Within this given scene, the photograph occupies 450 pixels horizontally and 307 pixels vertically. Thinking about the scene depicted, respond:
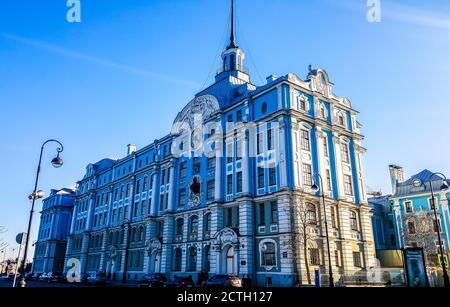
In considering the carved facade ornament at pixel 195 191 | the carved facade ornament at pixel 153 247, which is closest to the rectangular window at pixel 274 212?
the carved facade ornament at pixel 195 191

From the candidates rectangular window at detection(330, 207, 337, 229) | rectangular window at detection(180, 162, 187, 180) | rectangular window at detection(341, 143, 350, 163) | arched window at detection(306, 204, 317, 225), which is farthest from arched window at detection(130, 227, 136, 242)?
rectangular window at detection(341, 143, 350, 163)

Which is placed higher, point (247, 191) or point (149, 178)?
point (149, 178)

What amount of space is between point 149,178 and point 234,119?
20.3 m

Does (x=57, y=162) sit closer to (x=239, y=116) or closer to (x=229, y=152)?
(x=229, y=152)

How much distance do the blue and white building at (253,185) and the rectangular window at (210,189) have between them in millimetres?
123

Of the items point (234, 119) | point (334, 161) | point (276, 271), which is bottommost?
point (276, 271)

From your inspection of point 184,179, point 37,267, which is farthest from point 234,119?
point 37,267

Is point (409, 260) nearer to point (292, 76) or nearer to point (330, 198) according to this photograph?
point (330, 198)

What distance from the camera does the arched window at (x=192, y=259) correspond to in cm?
4131

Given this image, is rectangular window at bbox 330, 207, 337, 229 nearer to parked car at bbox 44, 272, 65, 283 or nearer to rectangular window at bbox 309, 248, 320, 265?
rectangular window at bbox 309, 248, 320, 265

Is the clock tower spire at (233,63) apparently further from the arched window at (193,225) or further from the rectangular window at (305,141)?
the arched window at (193,225)

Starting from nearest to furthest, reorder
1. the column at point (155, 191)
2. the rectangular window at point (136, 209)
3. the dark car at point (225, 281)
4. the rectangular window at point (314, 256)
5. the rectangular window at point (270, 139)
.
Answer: the dark car at point (225, 281)
the rectangular window at point (314, 256)
the rectangular window at point (270, 139)
the column at point (155, 191)
the rectangular window at point (136, 209)

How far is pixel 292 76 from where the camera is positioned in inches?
1508

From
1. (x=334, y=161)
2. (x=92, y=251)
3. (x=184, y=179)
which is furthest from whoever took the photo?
(x=92, y=251)
